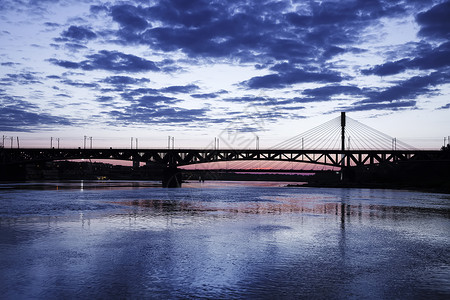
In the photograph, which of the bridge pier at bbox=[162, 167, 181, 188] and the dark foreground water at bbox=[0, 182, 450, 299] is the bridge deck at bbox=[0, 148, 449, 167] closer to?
the bridge pier at bbox=[162, 167, 181, 188]

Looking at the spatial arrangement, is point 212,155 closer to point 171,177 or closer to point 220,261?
point 171,177

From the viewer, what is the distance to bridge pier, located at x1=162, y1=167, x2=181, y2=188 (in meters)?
107

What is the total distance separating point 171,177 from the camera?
110062 mm

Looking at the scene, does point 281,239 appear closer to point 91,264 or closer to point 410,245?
point 410,245

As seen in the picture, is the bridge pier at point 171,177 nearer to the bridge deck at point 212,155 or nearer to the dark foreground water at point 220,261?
the bridge deck at point 212,155

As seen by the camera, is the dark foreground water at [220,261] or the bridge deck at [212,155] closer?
the dark foreground water at [220,261]

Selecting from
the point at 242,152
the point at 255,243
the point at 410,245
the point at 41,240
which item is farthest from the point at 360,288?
the point at 242,152

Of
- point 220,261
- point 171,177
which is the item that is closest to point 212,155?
point 171,177

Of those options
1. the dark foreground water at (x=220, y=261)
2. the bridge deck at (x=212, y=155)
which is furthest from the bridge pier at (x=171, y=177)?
the dark foreground water at (x=220, y=261)

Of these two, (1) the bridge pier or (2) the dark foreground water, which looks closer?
(2) the dark foreground water

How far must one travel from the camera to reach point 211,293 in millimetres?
9641

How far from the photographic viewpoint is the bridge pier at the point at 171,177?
107 meters

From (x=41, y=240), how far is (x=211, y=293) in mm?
10465

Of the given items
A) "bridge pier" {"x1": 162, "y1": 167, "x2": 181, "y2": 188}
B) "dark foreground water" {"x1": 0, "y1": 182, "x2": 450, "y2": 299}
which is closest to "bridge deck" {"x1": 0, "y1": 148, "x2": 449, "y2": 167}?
"bridge pier" {"x1": 162, "y1": 167, "x2": 181, "y2": 188}
